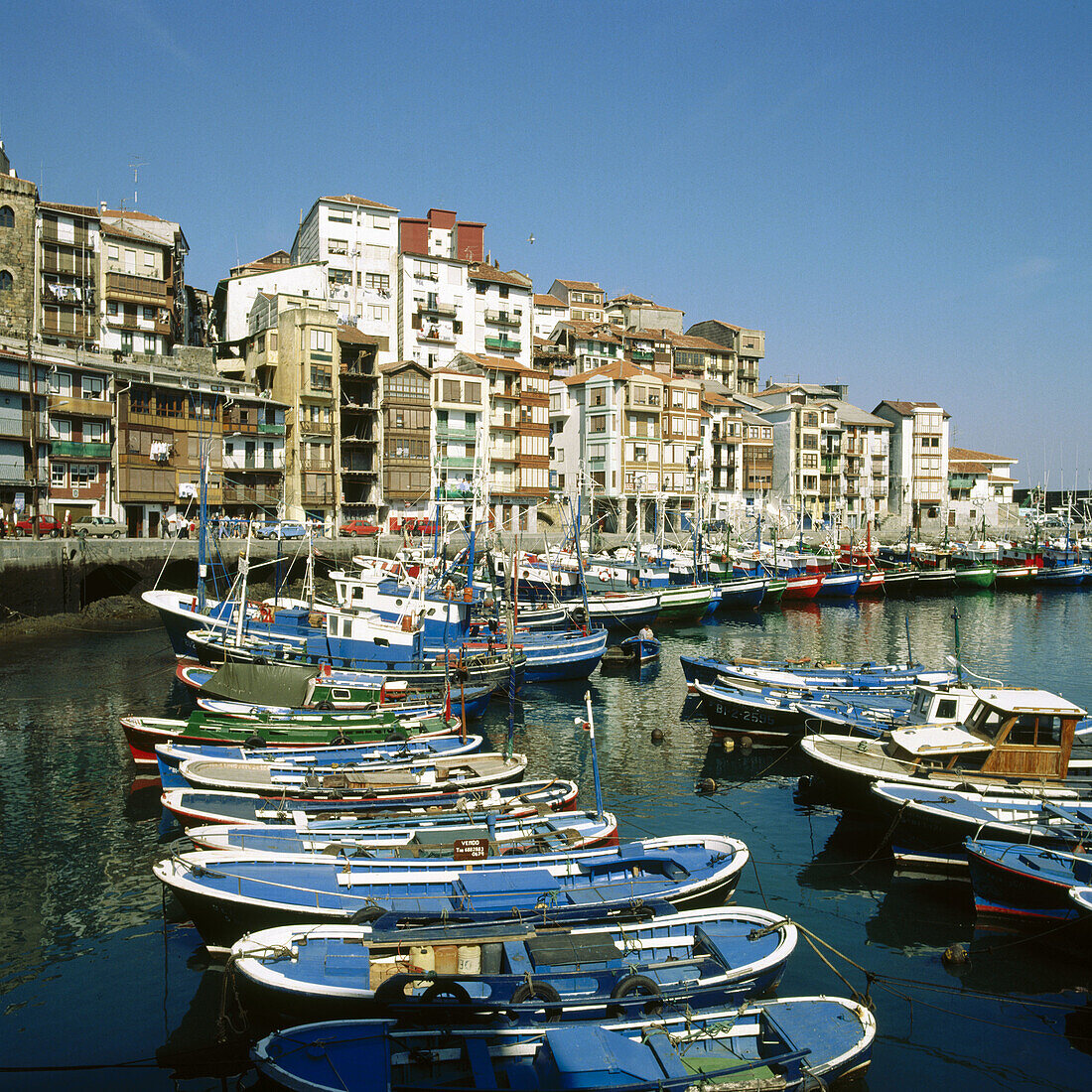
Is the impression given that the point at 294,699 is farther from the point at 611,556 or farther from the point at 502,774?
the point at 611,556

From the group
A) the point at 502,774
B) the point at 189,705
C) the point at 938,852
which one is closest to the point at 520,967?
the point at 502,774

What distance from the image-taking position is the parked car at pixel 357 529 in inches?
2825

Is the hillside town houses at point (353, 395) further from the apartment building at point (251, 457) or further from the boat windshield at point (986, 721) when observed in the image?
the boat windshield at point (986, 721)

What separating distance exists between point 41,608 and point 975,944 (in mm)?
49133

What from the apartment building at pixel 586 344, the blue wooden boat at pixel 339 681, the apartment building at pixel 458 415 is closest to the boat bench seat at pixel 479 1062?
the blue wooden boat at pixel 339 681

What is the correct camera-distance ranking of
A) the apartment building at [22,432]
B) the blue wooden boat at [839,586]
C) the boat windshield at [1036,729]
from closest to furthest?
the boat windshield at [1036,729], the apartment building at [22,432], the blue wooden boat at [839,586]

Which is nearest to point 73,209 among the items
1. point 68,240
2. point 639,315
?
point 68,240

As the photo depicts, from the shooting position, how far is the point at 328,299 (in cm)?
8175

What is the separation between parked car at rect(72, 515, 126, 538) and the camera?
56469 mm

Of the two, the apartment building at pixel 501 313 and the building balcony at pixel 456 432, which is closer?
the building balcony at pixel 456 432

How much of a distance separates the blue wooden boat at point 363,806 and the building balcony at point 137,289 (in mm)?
65242

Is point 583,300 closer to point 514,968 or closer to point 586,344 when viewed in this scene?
point 586,344

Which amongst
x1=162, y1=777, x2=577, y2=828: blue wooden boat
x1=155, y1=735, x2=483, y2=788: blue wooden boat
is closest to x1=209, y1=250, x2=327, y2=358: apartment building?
x1=155, y1=735, x2=483, y2=788: blue wooden boat

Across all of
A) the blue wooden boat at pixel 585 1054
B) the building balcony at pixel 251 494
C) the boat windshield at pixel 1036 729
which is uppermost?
the building balcony at pixel 251 494
